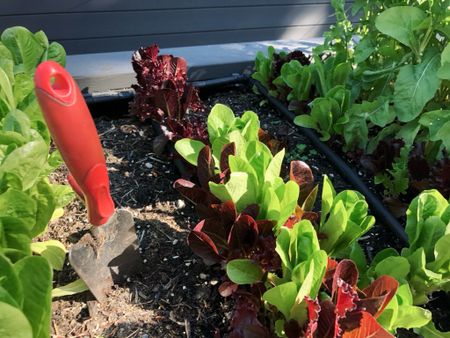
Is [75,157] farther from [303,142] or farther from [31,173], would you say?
[303,142]

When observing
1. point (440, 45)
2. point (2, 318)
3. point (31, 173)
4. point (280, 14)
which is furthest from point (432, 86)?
point (280, 14)

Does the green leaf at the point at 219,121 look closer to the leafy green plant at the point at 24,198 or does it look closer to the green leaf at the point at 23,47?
the leafy green plant at the point at 24,198

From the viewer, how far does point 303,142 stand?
1999mm

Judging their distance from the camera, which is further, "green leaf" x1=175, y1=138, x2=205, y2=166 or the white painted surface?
the white painted surface

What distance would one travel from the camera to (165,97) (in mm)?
1776

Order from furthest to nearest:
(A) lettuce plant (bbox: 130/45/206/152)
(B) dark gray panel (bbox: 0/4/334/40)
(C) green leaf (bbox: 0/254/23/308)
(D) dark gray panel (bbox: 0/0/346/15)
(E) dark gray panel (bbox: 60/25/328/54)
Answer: (E) dark gray panel (bbox: 60/25/328/54) → (B) dark gray panel (bbox: 0/4/334/40) → (D) dark gray panel (bbox: 0/0/346/15) → (A) lettuce plant (bbox: 130/45/206/152) → (C) green leaf (bbox: 0/254/23/308)

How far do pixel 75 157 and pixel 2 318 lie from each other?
0.32 meters

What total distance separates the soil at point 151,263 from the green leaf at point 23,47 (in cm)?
40

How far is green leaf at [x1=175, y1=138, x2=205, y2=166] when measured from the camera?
145 centimetres

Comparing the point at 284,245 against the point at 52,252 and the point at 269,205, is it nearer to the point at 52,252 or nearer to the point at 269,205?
the point at 269,205

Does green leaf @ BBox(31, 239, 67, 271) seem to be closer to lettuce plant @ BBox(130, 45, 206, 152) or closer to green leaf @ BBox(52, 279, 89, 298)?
green leaf @ BBox(52, 279, 89, 298)

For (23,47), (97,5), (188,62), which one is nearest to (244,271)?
(23,47)

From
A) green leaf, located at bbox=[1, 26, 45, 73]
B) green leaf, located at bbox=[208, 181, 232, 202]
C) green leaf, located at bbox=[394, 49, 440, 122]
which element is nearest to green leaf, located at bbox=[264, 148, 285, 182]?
green leaf, located at bbox=[208, 181, 232, 202]

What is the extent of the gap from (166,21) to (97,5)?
0.45m
